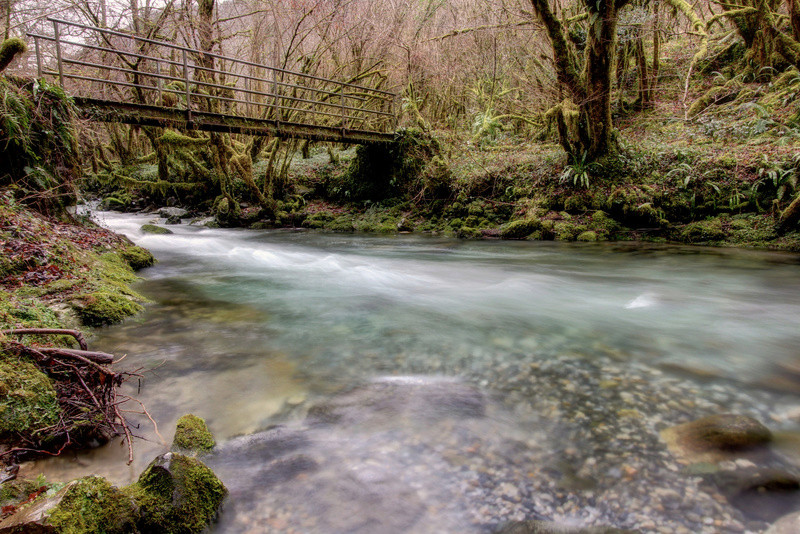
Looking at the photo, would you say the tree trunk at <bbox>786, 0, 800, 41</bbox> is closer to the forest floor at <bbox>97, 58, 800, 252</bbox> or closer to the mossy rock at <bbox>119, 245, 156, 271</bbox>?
the forest floor at <bbox>97, 58, 800, 252</bbox>

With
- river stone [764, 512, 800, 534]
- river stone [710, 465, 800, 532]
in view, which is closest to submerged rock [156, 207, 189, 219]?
river stone [710, 465, 800, 532]

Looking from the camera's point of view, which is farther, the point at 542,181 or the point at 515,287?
the point at 542,181

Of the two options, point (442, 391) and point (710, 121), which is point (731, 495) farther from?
point (710, 121)

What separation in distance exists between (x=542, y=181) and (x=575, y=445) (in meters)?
10.8

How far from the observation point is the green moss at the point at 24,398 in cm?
244

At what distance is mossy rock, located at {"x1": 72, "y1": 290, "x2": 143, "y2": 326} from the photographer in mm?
4453

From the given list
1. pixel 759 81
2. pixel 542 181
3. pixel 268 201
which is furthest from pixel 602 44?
pixel 268 201

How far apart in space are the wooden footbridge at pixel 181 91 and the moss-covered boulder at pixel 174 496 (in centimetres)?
825

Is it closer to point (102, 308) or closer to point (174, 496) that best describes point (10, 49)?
point (102, 308)

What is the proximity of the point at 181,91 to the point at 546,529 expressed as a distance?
36.4ft

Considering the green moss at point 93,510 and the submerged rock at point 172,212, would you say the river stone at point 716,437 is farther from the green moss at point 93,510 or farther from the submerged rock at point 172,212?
the submerged rock at point 172,212

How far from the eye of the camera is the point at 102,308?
15.2ft

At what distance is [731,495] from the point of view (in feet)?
7.33

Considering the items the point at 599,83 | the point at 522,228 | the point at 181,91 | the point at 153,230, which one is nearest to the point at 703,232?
the point at 522,228
